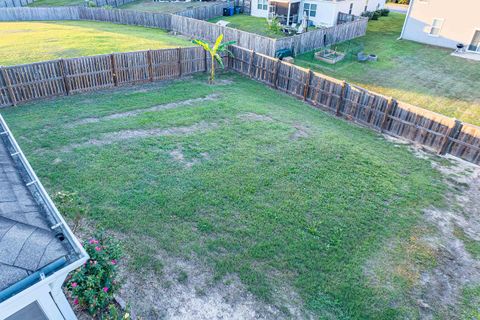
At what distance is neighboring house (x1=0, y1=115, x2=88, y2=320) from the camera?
386 cm

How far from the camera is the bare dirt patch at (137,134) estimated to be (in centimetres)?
1136

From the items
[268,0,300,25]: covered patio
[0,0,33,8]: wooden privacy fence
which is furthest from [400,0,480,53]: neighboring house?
[0,0,33,8]: wooden privacy fence

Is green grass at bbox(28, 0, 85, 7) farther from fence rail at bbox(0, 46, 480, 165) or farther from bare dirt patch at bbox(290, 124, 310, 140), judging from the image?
bare dirt patch at bbox(290, 124, 310, 140)

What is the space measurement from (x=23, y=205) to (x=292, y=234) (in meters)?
5.88

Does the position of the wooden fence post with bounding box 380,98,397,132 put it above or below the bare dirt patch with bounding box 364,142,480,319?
above

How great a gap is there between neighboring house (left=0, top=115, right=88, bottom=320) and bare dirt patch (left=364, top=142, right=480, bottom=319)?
20.6 ft

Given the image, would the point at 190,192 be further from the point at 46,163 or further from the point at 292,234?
the point at 46,163

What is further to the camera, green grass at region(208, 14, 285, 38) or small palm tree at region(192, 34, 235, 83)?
green grass at region(208, 14, 285, 38)

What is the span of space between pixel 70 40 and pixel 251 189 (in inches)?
815

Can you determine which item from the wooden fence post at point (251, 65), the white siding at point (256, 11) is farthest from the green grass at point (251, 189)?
the white siding at point (256, 11)

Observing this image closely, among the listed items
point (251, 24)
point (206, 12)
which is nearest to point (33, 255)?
point (251, 24)

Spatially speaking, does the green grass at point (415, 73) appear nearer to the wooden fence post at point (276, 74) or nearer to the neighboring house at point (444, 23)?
the neighboring house at point (444, 23)

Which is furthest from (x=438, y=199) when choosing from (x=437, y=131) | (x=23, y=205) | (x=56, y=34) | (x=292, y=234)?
(x=56, y=34)

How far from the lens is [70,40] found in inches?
910
